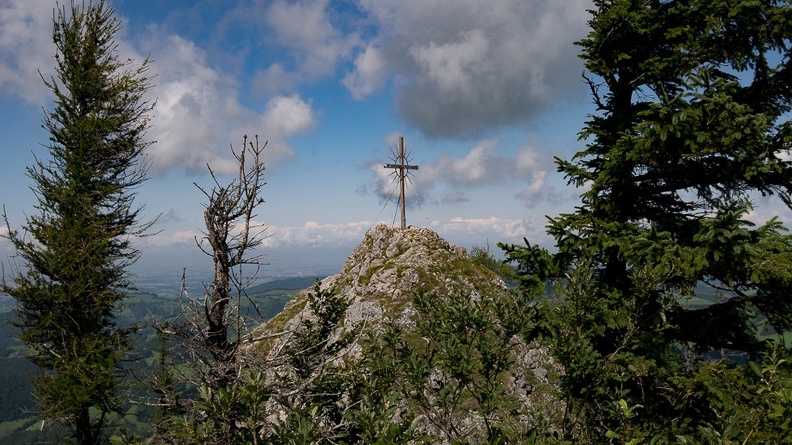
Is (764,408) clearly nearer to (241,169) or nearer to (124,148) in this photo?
(241,169)

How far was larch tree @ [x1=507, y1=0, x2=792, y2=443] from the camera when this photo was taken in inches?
261

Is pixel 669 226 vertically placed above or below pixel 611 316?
above

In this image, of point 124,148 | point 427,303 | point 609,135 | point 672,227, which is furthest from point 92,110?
point 672,227

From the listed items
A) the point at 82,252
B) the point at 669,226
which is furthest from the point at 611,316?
the point at 82,252

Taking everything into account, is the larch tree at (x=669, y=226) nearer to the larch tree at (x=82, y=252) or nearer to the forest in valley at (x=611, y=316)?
the forest in valley at (x=611, y=316)

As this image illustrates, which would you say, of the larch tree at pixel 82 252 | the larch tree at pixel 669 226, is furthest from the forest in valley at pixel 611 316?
the larch tree at pixel 82 252

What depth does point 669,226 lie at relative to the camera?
28.1 feet

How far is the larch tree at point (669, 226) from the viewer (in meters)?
6.63

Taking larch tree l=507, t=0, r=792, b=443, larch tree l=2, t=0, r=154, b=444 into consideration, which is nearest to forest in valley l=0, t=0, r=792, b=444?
larch tree l=507, t=0, r=792, b=443

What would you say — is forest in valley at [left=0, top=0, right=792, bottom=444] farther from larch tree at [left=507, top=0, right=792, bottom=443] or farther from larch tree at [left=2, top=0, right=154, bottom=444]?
larch tree at [left=2, top=0, right=154, bottom=444]

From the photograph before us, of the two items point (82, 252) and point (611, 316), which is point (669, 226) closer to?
point (611, 316)

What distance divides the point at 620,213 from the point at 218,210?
907cm

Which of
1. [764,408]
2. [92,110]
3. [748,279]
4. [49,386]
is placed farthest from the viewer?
[92,110]

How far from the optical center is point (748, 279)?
24.1 ft
